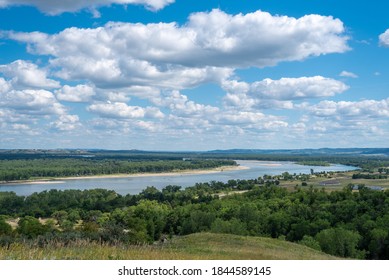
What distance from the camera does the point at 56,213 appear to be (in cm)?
6788

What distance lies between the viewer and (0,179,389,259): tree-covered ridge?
129 feet

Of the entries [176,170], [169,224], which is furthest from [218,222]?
[176,170]

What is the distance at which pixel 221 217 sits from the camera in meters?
55.3

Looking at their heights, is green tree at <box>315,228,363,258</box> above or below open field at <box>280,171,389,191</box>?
below

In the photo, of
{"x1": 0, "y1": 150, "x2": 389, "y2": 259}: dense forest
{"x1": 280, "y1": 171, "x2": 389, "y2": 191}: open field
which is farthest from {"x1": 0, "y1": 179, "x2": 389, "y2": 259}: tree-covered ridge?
{"x1": 280, "y1": 171, "x2": 389, "y2": 191}: open field

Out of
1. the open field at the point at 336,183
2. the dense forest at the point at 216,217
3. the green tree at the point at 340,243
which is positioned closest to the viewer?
the green tree at the point at 340,243

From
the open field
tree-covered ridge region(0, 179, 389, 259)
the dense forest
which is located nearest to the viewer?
the dense forest

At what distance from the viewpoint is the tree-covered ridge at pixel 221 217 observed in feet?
129

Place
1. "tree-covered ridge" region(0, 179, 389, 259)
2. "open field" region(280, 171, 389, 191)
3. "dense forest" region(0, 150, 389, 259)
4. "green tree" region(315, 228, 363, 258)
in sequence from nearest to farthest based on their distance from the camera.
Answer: "green tree" region(315, 228, 363, 258), "dense forest" region(0, 150, 389, 259), "tree-covered ridge" region(0, 179, 389, 259), "open field" region(280, 171, 389, 191)

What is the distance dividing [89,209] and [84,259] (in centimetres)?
6779

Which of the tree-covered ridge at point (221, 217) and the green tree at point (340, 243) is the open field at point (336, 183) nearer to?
the tree-covered ridge at point (221, 217)

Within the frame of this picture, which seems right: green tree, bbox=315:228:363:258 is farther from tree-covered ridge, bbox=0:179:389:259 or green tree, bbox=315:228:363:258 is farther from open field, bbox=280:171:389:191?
open field, bbox=280:171:389:191

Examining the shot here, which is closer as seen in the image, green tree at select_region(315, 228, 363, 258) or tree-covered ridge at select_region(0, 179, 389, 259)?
green tree at select_region(315, 228, 363, 258)

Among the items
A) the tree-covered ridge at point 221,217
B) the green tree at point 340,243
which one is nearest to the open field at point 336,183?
the tree-covered ridge at point 221,217
